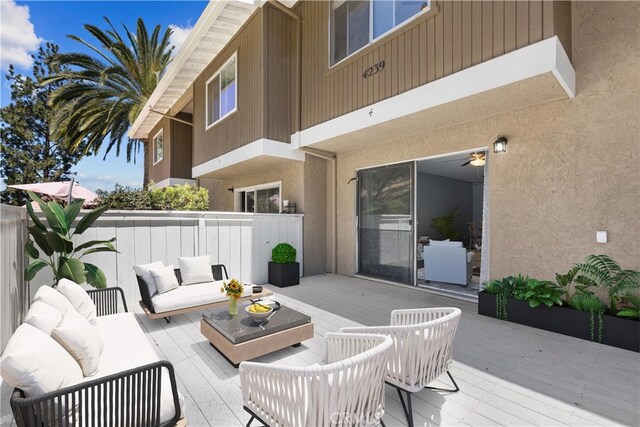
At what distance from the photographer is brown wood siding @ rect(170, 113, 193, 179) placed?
45.1 feet

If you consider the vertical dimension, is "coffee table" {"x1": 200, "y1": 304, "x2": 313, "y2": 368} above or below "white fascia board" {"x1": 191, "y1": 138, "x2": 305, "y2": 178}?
below

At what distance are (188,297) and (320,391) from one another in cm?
343

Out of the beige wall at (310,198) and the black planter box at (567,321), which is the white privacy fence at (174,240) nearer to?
the beige wall at (310,198)

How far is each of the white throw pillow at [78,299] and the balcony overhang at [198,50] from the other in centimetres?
707

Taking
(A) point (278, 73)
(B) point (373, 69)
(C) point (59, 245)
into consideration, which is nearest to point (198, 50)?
(A) point (278, 73)

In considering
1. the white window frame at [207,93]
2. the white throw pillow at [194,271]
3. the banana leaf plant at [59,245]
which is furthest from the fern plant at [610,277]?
the white window frame at [207,93]

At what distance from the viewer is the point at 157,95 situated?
11.1 meters

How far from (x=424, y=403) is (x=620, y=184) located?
411cm

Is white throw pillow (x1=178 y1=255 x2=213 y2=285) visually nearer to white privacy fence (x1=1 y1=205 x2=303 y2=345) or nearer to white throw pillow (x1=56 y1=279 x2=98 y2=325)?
white privacy fence (x1=1 y1=205 x2=303 y2=345)

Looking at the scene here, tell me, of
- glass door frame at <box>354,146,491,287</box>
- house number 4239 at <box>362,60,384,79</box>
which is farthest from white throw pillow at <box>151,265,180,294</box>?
house number 4239 at <box>362,60,384,79</box>

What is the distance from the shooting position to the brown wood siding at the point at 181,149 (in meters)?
13.8

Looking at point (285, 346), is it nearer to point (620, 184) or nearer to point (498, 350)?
point (498, 350)

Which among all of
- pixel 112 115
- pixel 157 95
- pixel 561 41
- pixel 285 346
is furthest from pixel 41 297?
pixel 112 115

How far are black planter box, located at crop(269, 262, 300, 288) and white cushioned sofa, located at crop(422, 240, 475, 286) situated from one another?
3025mm
